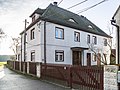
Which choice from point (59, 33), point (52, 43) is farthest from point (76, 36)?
point (52, 43)

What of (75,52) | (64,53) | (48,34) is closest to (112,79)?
(48,34)

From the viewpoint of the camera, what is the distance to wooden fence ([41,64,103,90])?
7788mm

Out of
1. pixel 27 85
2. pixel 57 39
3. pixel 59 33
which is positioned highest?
pixel 59 33

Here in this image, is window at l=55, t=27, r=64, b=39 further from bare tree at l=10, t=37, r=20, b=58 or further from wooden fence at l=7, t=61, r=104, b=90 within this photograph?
bare tree at l=10, t=37, r=20, b=58

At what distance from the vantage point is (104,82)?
732cm

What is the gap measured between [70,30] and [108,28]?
5.48m

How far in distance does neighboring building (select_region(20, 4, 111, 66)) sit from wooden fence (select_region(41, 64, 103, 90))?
7.58m

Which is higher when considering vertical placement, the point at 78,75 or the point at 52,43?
the point at 52,43

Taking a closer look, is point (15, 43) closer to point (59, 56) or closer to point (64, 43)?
point (64, 43)

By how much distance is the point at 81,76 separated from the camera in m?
9.17

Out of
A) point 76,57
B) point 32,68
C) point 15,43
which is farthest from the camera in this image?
point 15,43

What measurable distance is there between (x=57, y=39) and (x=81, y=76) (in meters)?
11.9

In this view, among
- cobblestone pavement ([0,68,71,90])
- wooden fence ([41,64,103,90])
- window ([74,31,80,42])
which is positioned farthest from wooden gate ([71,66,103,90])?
window ([74,31,80,42])

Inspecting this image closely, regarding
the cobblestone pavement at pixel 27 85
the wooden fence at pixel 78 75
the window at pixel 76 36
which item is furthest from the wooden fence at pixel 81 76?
the window at pixel 76 36
